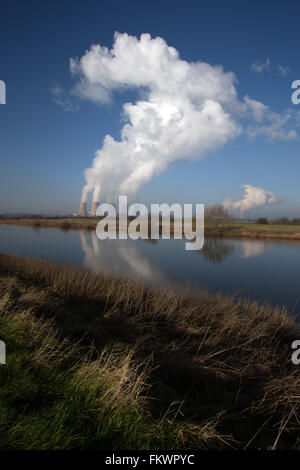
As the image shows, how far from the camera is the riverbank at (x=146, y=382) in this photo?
7.65 feet

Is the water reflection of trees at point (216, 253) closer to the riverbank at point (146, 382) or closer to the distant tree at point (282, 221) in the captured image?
Answer: the riverbank at point (146, 382)

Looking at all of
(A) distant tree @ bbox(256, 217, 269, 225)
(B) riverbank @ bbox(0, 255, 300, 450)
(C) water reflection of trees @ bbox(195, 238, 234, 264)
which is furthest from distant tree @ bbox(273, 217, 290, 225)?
(B) riverbank @ bbox(0, 255, 300, 450)

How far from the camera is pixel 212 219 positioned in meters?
56.0

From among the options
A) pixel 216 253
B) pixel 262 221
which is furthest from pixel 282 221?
pixel 216 253

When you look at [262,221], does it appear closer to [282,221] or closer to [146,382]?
[282,221]

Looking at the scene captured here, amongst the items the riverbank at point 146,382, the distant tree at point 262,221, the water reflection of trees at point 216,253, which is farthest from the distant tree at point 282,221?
the riverbank at point 146,382

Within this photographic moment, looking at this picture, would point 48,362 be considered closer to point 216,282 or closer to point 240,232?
point 216,282

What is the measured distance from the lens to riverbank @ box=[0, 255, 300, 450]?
7.65 ft

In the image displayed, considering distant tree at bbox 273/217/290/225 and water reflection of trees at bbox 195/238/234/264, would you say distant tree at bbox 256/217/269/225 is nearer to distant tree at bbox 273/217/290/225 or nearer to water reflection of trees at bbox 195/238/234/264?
distant tree at bbox 273/217/290/225

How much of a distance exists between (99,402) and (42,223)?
8062 cm

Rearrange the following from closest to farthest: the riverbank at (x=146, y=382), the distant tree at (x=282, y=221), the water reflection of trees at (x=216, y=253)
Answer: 1. the riverbank at (x=146, y=382)
2. the water reflection of trees at (x=216, y=253)
3. the distant tree at (x=282, y=221)

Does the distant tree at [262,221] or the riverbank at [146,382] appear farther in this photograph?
the distant tree at [262,221]

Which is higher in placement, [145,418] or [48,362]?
[48,362]
